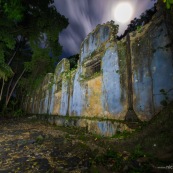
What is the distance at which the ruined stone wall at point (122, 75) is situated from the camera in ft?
16.2

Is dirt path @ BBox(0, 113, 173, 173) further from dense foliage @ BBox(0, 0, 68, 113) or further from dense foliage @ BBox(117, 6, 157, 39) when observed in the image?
dense foliage @ BBox(117, 6, 157, 39)

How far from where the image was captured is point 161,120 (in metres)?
3.92

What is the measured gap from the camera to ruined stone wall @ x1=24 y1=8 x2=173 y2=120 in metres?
4.95

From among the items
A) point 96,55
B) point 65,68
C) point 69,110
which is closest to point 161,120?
point 96,55

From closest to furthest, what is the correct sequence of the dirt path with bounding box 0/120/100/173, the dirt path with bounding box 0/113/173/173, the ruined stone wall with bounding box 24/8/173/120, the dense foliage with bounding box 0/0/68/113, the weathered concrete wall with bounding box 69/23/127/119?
the dirt path with bounding box 0/113/173/173
the dirt path with bounding box 0/120/100/173
the ruined stone wall with bounding box 24/8/173/120
the weathered concrete wall with bounding box 69/23/127/119
the dense foliage with bounding box 0/0/68/113

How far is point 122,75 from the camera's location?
630cm

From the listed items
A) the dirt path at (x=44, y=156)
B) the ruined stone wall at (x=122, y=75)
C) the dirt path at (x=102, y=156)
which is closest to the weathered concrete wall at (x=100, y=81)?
the ruined stone wall at (x=122, y=75)

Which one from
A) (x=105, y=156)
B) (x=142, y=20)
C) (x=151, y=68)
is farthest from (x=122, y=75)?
(x=142, y=20)

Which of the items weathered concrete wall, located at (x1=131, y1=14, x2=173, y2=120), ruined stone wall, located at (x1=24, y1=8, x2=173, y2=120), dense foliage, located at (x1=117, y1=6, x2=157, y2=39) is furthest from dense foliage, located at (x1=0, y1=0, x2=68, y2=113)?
weathered concrete wall, located at (x1=131, y1=14, x2=173, y2=120)

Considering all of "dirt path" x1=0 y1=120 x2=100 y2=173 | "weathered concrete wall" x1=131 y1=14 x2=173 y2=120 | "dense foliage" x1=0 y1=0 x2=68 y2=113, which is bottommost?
"dirt path" x1=0 y1=120 x2=100 y2=173

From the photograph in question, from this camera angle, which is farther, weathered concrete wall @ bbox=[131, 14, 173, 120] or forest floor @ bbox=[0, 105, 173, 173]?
weathered concrete wall @ bbox=[131, 14, 173, 120]

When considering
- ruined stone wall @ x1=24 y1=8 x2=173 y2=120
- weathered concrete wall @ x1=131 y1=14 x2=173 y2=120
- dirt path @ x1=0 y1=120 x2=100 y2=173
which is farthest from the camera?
ruined stone wall @ x1=24 y1=8 x2=173 y2=120

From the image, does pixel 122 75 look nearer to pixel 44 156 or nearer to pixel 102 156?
pixel 102 156

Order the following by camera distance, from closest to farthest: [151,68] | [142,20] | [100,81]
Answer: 1. [151,68]
2. [100,81]
3. [142,20]
